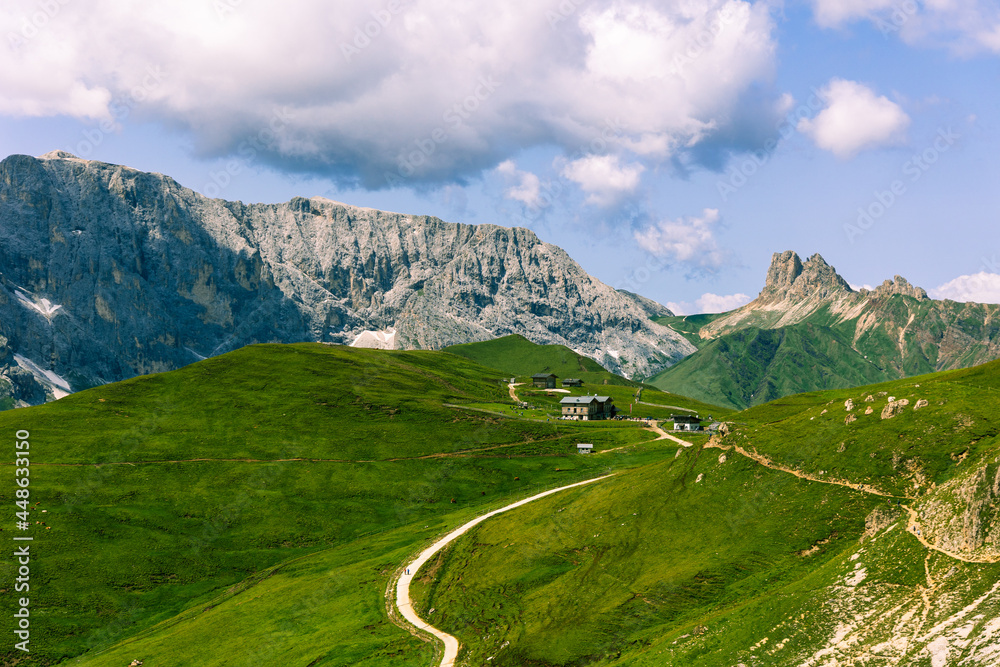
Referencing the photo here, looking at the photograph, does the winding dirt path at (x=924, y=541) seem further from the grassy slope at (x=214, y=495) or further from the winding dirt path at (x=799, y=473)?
the grassy slope at (x=214, y=495)

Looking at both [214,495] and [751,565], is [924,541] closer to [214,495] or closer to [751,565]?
[751,565]

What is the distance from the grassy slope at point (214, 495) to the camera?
357 ft

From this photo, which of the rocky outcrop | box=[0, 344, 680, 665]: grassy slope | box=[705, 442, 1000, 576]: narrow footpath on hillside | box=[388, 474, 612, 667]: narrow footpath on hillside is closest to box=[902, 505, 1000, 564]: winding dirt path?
box=[705, 442, 1000, 576]: narrow footpath on hillside

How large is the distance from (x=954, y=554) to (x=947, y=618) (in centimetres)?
613

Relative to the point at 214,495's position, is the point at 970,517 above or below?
above

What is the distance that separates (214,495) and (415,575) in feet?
246

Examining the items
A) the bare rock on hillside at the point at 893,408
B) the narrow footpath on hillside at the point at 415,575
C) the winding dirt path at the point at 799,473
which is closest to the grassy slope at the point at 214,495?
the narrow footpath on hillside at the point at 415,575

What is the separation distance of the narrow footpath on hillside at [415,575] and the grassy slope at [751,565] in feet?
6.23

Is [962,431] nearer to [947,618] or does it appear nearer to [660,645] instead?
[947,618]

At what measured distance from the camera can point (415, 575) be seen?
318 ft

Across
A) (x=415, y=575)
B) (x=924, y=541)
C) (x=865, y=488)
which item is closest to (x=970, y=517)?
(x=924, y=541)

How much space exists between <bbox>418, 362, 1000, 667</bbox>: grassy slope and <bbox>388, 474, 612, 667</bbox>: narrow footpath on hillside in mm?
1898

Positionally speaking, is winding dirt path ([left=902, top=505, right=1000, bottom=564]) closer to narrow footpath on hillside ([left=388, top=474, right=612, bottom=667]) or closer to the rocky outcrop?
the rocky outcrop

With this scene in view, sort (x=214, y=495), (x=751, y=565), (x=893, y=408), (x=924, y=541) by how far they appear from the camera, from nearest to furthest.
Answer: (x=924, y=541)
(x=751, y=565)
(x=893, y=408)
(x=214, y=495)
